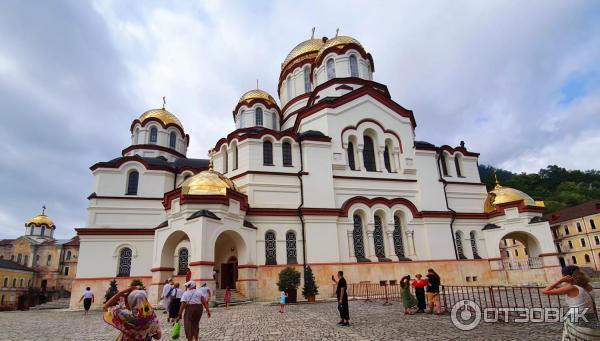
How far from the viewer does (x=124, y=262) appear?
20.7m

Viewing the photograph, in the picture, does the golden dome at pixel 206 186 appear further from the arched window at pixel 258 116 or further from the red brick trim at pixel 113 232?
the arched window at pixel 258 116

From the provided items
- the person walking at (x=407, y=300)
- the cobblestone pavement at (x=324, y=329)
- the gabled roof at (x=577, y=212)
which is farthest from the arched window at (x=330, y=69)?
the gabled roof at (x=577, y=212)

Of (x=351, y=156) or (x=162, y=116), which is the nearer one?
(x=351, y=156)

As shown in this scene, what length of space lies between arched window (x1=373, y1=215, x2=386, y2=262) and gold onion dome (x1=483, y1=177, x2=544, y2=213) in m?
7.97

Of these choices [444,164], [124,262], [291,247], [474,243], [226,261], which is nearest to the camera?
[291,247]

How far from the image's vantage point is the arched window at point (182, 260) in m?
19.1

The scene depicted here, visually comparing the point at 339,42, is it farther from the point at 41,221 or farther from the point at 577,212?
the point at 41,221

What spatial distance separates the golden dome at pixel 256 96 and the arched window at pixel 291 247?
11913mm

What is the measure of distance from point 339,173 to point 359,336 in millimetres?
13501

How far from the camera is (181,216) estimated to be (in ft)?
53.2

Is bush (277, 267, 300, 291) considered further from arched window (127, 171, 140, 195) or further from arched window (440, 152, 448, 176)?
arched window (440, 152, 448, 176)

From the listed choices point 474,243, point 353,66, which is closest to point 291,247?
point 474,243

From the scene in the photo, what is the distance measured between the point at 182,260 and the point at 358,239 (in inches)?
388

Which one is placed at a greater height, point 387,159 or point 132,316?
point 387,159
